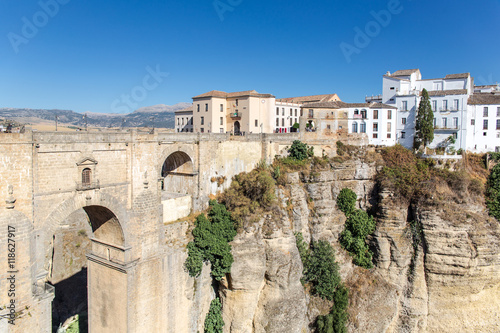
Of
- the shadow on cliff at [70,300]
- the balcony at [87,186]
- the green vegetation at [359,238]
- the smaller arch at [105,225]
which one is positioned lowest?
the shadow on cliff at [70,300]

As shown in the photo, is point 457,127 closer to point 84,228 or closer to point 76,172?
point 76,172

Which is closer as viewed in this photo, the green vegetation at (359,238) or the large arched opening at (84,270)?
the large arched opening at (84,270)

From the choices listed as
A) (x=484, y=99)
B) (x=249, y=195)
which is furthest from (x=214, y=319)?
(x=484, y=99)

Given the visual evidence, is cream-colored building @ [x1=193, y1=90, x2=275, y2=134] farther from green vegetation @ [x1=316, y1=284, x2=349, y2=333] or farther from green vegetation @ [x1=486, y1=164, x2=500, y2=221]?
green vegetation @ [x1=486, y1=164, x2=500, y2=221]

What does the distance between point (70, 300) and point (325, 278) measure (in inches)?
735

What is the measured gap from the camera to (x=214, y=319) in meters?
21.7

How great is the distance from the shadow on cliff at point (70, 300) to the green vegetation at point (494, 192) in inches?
1165

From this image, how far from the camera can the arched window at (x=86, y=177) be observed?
16.5 m

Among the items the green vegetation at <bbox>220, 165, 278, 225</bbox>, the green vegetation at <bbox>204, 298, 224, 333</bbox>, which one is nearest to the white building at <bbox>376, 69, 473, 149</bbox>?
the green vegetation at <bbox>220, 165, 278, 225</bbox>

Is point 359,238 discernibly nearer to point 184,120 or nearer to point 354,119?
point 354,119

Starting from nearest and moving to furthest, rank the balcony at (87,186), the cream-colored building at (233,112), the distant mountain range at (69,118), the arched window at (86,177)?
the balcony at (87,186) → the arched window at (86,177) → the distant mountain range at (69,118) → the cream-colored building at (233,112)

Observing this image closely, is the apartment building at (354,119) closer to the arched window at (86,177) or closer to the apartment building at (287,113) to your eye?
the apartment building at (287,113)

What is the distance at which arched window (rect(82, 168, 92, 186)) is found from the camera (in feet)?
54.1

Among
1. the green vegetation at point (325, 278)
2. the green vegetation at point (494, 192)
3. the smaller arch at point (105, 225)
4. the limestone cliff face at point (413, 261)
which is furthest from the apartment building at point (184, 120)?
the green vegetation at point (494, 192)
